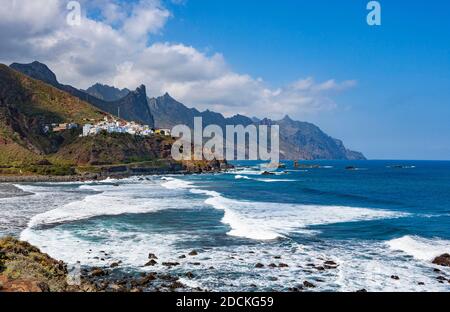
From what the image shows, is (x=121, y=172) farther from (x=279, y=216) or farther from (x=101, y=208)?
(x=279, y=216)

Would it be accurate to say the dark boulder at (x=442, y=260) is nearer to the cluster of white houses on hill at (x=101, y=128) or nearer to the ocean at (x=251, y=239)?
the ocean at (x=251, y=239)

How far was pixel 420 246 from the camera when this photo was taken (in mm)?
29734

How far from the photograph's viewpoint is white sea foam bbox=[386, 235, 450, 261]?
2700 centimetres

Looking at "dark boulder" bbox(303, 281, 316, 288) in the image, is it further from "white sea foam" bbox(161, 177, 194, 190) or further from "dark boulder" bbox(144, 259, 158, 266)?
"white sea foam" bbox(161, 177, 194, 190)

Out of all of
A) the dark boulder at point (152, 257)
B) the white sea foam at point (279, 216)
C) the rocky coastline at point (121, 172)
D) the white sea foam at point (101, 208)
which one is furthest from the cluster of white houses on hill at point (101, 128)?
the dark boulder at point (152, 257)

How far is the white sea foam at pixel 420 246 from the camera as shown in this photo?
1063 inches

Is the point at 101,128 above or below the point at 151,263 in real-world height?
above

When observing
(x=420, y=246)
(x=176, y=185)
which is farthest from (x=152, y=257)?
(x=176, y=185)
